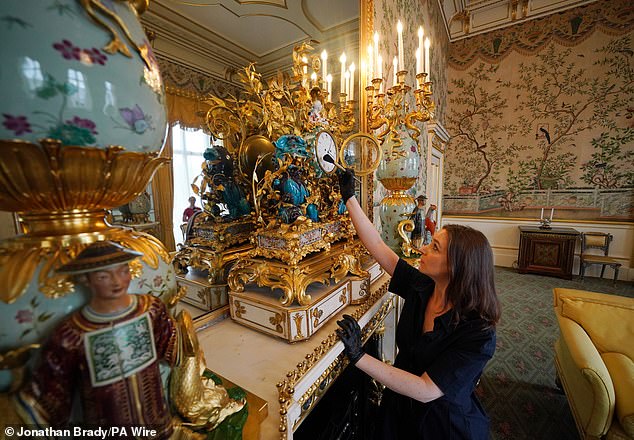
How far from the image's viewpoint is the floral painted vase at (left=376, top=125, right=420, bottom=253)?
1456 mm

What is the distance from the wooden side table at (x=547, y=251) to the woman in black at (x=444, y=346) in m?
4.51

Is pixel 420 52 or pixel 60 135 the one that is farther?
pixel 420 52

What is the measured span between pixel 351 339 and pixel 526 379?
212 centimetres

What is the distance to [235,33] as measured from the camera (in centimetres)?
97

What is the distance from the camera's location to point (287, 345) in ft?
2.83

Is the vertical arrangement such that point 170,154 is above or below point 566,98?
below

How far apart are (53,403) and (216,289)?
29.5 inches

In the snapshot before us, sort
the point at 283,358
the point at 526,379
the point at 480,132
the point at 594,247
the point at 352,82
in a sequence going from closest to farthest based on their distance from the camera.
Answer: the point at 283,358
the point at 352,82
the point at 526,379
the point at 594,247
the point at 480,132

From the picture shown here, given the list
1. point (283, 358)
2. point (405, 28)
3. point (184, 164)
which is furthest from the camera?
point (405, 28)

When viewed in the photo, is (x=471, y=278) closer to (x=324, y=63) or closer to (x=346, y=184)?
(x=346, y=184)

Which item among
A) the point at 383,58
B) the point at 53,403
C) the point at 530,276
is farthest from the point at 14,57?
the point at 530,276

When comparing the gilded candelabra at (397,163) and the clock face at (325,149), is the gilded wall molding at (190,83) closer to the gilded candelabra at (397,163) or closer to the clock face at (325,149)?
the clock face at (325,149)

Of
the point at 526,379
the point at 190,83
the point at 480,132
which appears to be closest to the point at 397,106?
the point at 190,83

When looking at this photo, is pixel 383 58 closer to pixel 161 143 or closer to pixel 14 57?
pixel 161 143
